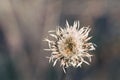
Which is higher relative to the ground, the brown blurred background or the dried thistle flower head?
the brown blurred background

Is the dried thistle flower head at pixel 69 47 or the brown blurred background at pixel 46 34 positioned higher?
the brown blurred background at pixel 46 34

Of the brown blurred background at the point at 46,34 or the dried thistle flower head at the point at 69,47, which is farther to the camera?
the brown blurred background at the point at 46,34

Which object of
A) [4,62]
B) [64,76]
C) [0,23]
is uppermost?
[0,23]

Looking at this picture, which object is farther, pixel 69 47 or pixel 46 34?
pixel 46 34

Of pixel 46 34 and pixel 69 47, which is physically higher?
pixel 46 34

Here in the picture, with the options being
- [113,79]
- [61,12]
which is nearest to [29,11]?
[61,12]

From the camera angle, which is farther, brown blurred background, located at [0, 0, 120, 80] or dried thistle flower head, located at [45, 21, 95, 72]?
brown blurred background, located at [0, 0, 120, 80]

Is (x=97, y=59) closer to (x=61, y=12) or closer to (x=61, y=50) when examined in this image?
(x=61, y=12)

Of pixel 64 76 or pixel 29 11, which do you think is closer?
pixel 64 76
